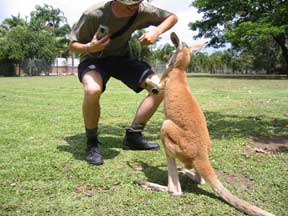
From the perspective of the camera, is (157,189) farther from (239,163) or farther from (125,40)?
(125,40)

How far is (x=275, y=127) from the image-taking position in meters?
6.58

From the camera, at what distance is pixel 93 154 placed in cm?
455

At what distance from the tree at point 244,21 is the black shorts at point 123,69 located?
2592mm

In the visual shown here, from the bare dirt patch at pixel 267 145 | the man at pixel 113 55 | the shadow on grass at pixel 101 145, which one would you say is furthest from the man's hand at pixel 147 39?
the bare dirt patch at pixel 267 145

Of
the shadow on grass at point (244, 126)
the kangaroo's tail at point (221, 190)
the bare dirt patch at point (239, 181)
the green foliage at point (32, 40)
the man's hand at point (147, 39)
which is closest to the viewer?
the kangaroo's tail at point (221, 190)

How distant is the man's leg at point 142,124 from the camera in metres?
5.09

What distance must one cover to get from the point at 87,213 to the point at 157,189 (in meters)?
0.72

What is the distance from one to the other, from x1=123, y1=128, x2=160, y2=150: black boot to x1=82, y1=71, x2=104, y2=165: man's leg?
1.70ft

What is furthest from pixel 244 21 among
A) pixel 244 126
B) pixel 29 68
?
pixel 29 68

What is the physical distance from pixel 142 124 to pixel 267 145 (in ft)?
5.29

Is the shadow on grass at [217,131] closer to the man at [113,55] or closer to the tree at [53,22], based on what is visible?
the man at [113,55]

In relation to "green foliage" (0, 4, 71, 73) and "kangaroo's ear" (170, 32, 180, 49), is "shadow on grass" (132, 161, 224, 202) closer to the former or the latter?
"kangaroo's ear" (170, 32, 180, 49)

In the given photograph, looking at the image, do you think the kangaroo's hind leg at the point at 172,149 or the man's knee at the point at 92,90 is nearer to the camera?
the kangaroo's hind leg at the point at 172,149

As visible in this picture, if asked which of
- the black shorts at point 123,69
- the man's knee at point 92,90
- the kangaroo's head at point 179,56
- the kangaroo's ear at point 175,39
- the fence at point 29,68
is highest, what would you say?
the kangaroo's ear at point 175,39
